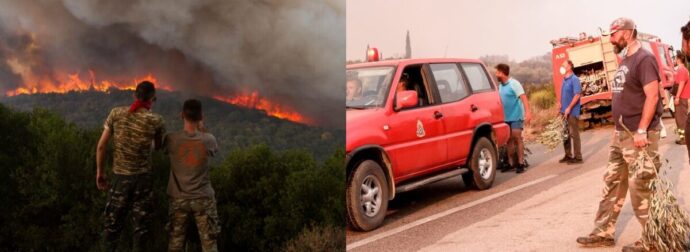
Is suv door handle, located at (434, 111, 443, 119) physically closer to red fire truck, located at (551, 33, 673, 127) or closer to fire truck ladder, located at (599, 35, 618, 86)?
red fire truck, located at (551, 33, 673, 127)

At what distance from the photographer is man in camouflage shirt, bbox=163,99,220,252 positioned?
3.81m

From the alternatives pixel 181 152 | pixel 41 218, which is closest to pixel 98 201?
pixel 41 218

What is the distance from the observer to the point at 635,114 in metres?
3.86

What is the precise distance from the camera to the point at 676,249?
371cm

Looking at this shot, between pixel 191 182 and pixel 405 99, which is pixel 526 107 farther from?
pixel 191 182

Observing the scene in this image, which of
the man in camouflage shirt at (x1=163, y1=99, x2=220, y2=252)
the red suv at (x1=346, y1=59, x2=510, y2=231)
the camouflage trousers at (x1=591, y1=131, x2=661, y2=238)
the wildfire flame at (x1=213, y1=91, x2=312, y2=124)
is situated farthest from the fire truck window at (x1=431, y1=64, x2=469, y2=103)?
the man in camouflage shirt at (x1=163, y1=99, x2=220, y2=252)

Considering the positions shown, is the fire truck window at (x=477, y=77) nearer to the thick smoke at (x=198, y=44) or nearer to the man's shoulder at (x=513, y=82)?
the man's shoulder at (x=513, y=82)

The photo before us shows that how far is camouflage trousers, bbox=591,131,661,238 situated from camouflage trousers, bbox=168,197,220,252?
6.80ft

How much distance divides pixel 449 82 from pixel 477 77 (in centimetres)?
61

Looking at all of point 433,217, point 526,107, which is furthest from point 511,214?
point 526,107

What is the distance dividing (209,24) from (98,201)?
1201 millimetres

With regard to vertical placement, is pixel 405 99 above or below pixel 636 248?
above

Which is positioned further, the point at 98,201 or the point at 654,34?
the point at 654,34

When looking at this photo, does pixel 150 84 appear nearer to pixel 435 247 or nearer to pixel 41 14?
pixel 41 14
